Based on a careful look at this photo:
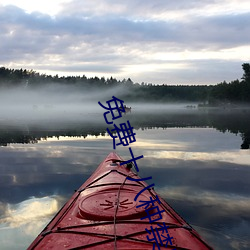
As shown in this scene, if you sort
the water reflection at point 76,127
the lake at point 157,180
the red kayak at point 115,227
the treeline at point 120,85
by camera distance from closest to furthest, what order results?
the red kayak at point 115,227, the lake at point 157,180, the water reflection at point 76,127, the treeline at point 120,85

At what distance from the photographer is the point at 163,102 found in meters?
188

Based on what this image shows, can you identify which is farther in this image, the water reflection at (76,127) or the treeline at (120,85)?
the treeline at (120,85)

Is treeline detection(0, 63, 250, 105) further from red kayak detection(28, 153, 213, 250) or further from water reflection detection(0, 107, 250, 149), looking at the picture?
red kayak detection(28, 153, 213, 250)

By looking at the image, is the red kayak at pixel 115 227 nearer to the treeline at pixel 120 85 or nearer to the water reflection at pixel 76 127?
the water reflection at pixel 76 127

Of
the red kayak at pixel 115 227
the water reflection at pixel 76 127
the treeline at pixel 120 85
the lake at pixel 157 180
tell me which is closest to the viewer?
the red kayak at pixel 115 227

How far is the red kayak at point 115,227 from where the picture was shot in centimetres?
452

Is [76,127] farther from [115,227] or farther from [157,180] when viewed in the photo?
[115,227]

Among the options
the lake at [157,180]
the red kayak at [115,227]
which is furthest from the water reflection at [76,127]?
the red kayak at [115,227]

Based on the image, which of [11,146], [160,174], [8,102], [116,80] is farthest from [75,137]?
[116,80]

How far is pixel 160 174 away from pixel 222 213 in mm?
4231

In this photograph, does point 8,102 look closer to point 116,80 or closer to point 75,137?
point 116,80

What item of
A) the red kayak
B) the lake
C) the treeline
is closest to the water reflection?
the lake

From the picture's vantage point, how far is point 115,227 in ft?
16.1

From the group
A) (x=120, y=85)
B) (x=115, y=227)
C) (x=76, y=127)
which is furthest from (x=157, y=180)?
(x=120, y=85)
